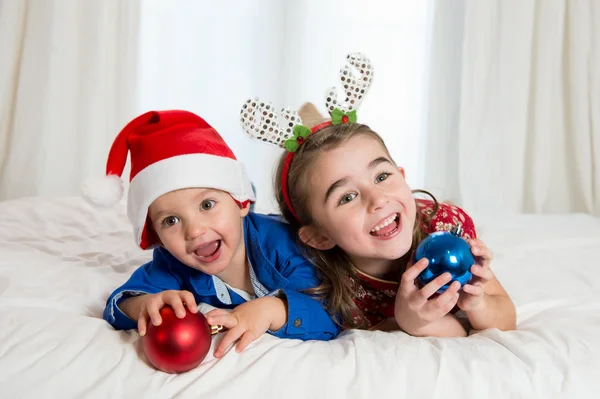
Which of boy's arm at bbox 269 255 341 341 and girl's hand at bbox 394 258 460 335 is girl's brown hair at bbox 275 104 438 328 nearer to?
boy's arm at bbox 269 255 341 341

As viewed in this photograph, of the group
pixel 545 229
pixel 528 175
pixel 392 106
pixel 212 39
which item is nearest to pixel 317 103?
pixel 392 106

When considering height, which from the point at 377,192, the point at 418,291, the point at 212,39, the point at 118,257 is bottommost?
the point at 118,257

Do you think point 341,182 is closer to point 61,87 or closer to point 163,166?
point 163,166

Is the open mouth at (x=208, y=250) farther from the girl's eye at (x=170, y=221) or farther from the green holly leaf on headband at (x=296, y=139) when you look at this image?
the green holly leaf on headband at (x=296, y=139)

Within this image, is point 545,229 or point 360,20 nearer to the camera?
point 545,229

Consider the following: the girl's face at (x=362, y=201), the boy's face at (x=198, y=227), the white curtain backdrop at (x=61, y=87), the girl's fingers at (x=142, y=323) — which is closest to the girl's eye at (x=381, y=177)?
the girl's face at (x=362, y=201)

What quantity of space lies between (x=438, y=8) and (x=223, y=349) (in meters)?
2.54

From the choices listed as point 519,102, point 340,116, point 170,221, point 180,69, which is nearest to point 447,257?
point 340,116

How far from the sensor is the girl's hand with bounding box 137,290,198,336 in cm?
108

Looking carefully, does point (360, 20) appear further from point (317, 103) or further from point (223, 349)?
point (223, 349)

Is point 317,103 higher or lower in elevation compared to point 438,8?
lower

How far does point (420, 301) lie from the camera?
1.17m

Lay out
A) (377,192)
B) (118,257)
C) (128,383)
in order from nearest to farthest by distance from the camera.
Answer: (128,383) → (377,192) → (118,257)

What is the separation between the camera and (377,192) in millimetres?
1277
